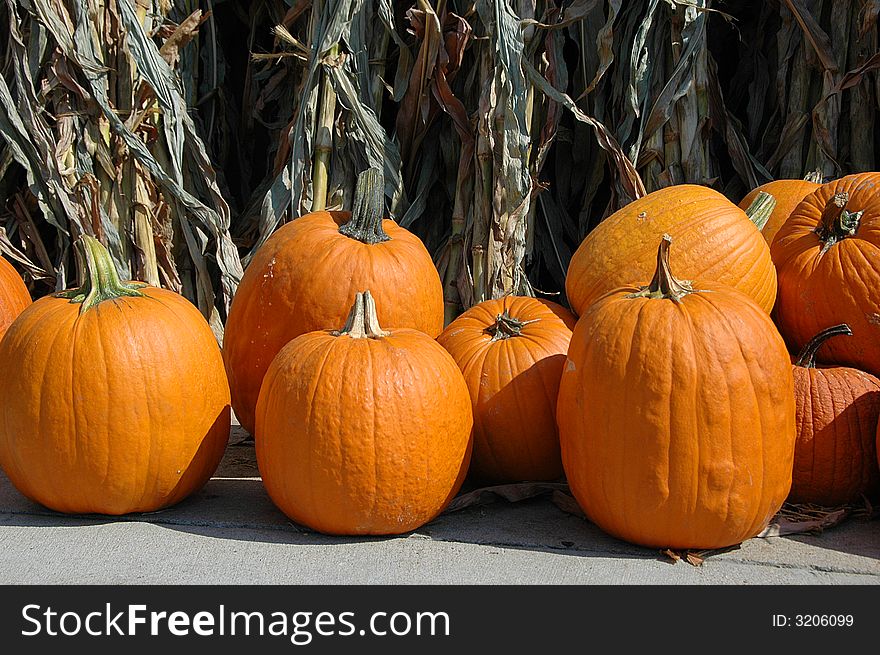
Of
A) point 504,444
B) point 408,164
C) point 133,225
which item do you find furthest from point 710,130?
point 133,225

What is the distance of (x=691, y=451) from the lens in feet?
8.00

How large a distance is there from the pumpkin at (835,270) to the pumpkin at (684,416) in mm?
633

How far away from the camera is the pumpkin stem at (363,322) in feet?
8.91

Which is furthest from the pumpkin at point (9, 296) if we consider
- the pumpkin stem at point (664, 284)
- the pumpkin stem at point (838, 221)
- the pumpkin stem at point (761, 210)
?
the pumpkin stem at point (838, 221)

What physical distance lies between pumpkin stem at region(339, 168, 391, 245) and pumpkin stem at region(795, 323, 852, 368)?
4.60 ft

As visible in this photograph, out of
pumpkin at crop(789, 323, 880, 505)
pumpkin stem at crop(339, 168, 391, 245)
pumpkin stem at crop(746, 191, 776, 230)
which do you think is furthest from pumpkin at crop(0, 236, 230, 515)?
pumpkin stem at crop(746, 191, 776, 230)

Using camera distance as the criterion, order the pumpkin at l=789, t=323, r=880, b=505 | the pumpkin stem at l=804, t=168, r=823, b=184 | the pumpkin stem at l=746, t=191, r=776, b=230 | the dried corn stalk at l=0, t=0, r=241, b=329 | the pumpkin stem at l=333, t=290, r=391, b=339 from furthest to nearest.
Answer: the dried corn stalk at l=0, t=0, r=241, b=329
the pumpkin stem at l=804, t=168, r=823, b=184
the pumpkin stem at l=746, t=191, r=776, b=230
the pumpkin at l=789, t=323, r=880, b=505
the pumpkin stem at l=333, t=290, r=391, b=339

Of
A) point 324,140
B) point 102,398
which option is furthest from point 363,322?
point 324,140

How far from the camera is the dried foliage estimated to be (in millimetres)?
4008

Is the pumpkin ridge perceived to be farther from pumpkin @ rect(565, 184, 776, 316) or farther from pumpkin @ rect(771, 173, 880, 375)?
pumpkin @ rect(771, 173, 880, 375)

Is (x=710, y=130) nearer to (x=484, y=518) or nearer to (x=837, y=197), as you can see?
(x=837, y=197)

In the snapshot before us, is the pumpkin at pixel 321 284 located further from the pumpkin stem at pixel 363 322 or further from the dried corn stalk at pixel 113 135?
the dried corn stalk at pixel 113 135

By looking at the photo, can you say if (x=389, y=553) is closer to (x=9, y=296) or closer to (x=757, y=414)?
(x=757, y=414)

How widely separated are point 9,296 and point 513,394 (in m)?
2.02
